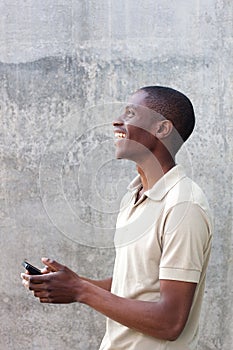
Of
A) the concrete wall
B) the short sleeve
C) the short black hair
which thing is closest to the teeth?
the short black hair

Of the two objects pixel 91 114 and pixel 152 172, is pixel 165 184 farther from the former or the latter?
pixel 91 114

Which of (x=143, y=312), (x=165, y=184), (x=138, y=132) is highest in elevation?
(x=138, y=132)

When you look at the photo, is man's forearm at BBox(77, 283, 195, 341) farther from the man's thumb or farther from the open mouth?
the open mouth

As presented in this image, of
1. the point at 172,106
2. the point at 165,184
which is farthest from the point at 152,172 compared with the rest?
the point at 172,106

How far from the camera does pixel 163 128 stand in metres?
1.72

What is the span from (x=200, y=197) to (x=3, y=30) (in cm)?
161

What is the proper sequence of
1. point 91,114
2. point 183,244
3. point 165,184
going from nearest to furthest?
point 183,244 < point 165,184 < point 91,114

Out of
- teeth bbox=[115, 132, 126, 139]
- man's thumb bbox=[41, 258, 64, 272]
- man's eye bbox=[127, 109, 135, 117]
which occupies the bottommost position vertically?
man's thumb bbox=[41, 258, 64, 272]

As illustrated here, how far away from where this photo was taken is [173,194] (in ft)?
5.37

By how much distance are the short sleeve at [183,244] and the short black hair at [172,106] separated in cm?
26

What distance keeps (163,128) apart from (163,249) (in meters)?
0.34

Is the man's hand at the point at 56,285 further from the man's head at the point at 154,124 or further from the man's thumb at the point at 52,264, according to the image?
the man's head at the point at 154,124

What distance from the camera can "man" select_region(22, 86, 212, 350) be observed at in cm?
155

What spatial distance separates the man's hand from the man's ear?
1.42 ft
